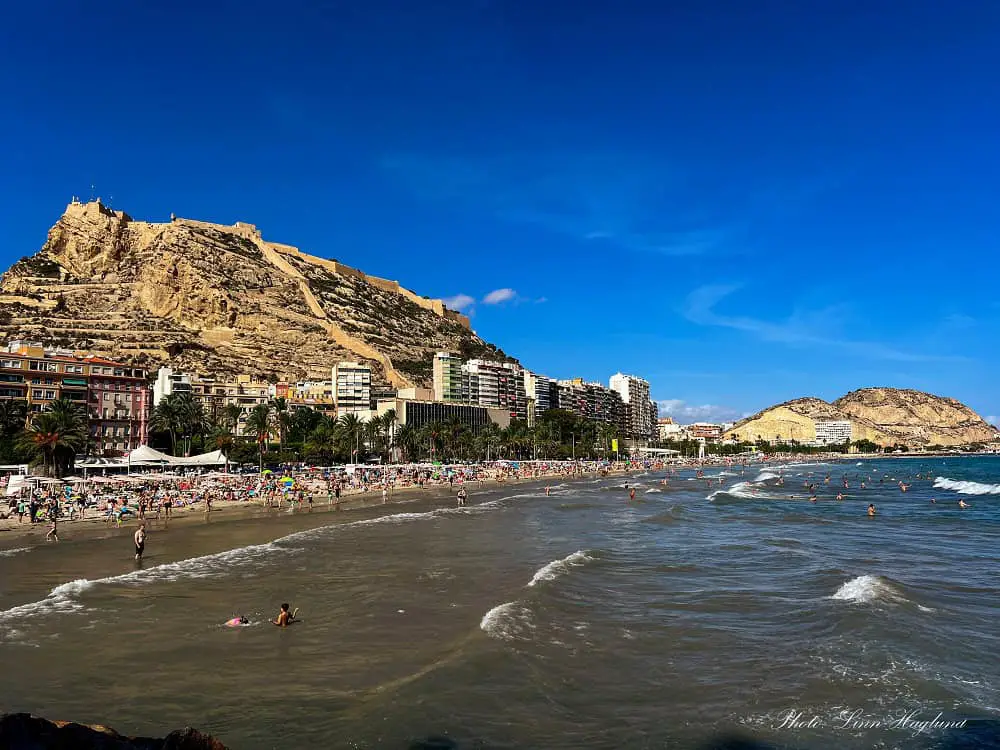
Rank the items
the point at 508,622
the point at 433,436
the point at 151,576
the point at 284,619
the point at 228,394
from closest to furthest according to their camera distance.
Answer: the point at 284,619
the point at 508,622
the point at 151,576
the point at 433,436
the point at 228,394

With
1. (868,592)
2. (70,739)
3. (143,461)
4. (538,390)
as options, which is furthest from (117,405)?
(538,390)

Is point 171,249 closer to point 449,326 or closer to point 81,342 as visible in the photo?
point 81,342

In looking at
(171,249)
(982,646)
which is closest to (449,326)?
(171,249)

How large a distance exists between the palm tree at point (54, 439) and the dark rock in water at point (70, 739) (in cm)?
4890

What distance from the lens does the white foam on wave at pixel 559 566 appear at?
1836cm

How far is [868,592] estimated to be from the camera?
640 inches

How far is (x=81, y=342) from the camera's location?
108 meters

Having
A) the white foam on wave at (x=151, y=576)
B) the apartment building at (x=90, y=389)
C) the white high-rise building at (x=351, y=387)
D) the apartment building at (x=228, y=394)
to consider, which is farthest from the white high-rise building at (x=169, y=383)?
the white foam on wave at (x=151, y=576)

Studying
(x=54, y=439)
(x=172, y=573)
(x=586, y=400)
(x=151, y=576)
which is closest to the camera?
(x=151, y=576)

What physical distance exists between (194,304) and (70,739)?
140650 mm

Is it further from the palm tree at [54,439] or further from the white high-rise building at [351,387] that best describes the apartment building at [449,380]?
the palm tree at [54,439]

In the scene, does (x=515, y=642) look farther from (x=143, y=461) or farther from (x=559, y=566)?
(x=143, y=461)

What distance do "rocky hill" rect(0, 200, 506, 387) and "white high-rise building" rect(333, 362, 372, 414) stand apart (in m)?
13.4

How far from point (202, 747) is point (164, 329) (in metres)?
133
